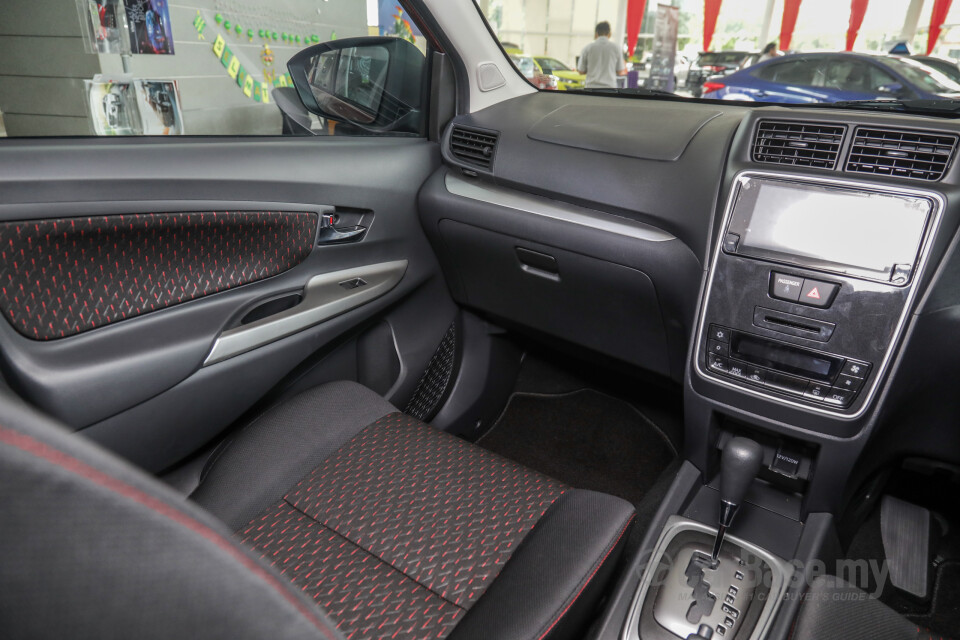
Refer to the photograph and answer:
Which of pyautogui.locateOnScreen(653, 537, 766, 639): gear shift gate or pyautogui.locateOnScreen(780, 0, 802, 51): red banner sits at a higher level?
pyautogui.locateOnScreen(780, 0, 802, 51): red banner

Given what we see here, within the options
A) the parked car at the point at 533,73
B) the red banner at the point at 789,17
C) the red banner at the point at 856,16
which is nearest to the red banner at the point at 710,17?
the red banner at the point at 789,17

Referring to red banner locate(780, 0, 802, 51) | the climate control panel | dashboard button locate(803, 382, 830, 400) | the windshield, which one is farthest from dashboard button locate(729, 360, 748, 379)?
red banner locate(780, 0, 802, 51)

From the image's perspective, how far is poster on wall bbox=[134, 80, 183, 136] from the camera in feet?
4.52

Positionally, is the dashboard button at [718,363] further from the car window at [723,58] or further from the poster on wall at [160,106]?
the car window at [723,58]

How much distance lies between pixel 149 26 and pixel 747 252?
1303 mm

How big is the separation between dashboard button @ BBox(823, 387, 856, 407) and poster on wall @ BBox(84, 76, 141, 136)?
139 centimetres

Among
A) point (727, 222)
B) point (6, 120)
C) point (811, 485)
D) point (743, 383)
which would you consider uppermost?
point (6, 120)

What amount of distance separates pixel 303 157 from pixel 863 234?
109cm

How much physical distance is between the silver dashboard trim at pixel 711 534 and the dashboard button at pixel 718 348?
0.33 m

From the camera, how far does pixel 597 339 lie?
5.46 feet

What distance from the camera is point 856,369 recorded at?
3.81ft

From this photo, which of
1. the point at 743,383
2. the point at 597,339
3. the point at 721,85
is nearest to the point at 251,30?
the point at 597,339

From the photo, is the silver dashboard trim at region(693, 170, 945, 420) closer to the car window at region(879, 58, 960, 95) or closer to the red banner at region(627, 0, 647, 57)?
the car window at region(879, 58, 960, 95)

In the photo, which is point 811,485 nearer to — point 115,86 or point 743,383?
point 743,383
